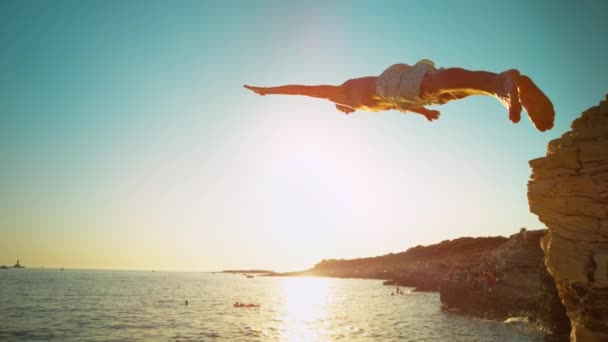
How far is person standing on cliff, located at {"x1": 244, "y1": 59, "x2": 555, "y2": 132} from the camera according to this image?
3127mm

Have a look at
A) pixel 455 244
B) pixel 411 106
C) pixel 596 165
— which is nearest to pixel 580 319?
pixel 596 165

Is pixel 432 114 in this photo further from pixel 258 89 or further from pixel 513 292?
pixel 513 292

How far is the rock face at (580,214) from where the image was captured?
1198 centimetres

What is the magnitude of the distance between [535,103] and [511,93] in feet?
0.85

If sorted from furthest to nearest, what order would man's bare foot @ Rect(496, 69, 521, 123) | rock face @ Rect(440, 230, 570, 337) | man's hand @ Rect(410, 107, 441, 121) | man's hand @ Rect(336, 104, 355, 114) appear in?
rock face @ Rect(440, 230, 570, 337) → man's hand @ Rect(410, 107, 441, 121) → man's hand @ Rect(336, 104, 355, 114) → man's bare foot @ Rect(496, 69, 521, 123)

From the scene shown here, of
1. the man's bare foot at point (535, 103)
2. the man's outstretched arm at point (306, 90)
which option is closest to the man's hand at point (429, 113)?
the man's outstretched arm at point (306, 90)

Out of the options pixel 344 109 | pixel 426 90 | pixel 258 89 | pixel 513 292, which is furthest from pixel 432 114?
pixel 513 292

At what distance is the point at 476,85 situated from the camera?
11.3 ft

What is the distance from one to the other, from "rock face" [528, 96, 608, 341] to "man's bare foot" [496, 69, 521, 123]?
1136cm

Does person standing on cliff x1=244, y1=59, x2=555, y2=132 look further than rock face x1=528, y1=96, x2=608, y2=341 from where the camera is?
No

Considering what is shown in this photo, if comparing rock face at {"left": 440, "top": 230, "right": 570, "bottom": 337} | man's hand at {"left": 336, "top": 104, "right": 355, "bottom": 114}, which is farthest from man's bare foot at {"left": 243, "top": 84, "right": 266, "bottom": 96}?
rock face at {"left": 440, "top": 230, "right": 570, "bottom": 337}

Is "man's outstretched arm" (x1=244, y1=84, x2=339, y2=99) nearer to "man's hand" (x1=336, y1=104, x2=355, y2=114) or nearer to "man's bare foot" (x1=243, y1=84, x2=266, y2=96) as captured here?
"man's bare foot" (x1=243, y1=84, x2=266, y2=96)

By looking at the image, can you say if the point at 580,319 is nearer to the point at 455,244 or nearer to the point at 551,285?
the point at 551,285

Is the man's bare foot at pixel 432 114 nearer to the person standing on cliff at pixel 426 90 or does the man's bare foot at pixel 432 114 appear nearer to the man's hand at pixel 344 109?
the person standing on cliff at pixel 426 90
